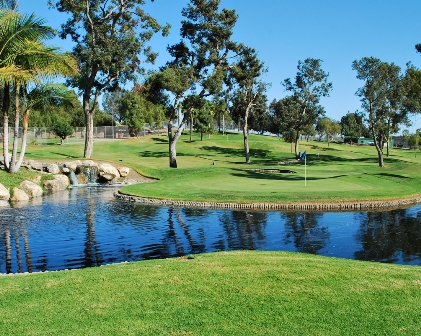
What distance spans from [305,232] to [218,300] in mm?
11845

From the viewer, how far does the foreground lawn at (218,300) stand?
261 inches

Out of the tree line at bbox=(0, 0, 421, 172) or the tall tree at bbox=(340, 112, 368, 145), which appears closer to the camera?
the tree line at bbox=(0, 0, 421, 172)

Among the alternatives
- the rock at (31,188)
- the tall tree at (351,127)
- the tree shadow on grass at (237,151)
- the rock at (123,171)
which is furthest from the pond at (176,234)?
the tall tree at (351,127)

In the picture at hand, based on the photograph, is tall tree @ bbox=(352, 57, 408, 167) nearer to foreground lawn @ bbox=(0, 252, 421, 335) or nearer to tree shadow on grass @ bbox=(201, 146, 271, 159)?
tree shadow on grass @ bbox=(201, 146, 271, 159)

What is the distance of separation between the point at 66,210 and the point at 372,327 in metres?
19.7

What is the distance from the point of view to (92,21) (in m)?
45.8

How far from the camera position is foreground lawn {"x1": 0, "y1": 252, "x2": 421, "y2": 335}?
6629mm

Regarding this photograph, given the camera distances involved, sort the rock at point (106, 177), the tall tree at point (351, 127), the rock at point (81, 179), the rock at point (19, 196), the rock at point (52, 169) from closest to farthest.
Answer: the rock at point (19, 196) → the rock at point (52, 169) → the rock at point (81, 179) → the rock at point (106, 177) → the tall tree at point (351, 127)

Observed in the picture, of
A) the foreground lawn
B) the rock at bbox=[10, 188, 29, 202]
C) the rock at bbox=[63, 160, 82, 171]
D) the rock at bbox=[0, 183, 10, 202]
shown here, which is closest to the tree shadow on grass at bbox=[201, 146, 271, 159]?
Result: the rock at bbox=[63, 160, 82, 171]

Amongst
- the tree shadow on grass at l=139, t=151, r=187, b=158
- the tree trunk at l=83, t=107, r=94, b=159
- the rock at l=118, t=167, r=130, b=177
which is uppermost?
the tree trunk at l=83, t=107, r=94, b=159

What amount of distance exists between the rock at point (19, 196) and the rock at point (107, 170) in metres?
11.0

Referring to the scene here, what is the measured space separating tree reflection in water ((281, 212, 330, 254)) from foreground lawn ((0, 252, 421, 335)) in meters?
6.54

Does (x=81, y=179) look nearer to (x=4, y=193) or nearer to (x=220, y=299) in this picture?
(x=4, y=193)

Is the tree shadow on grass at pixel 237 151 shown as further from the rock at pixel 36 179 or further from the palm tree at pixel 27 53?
the palm tree at pixel 27 53
